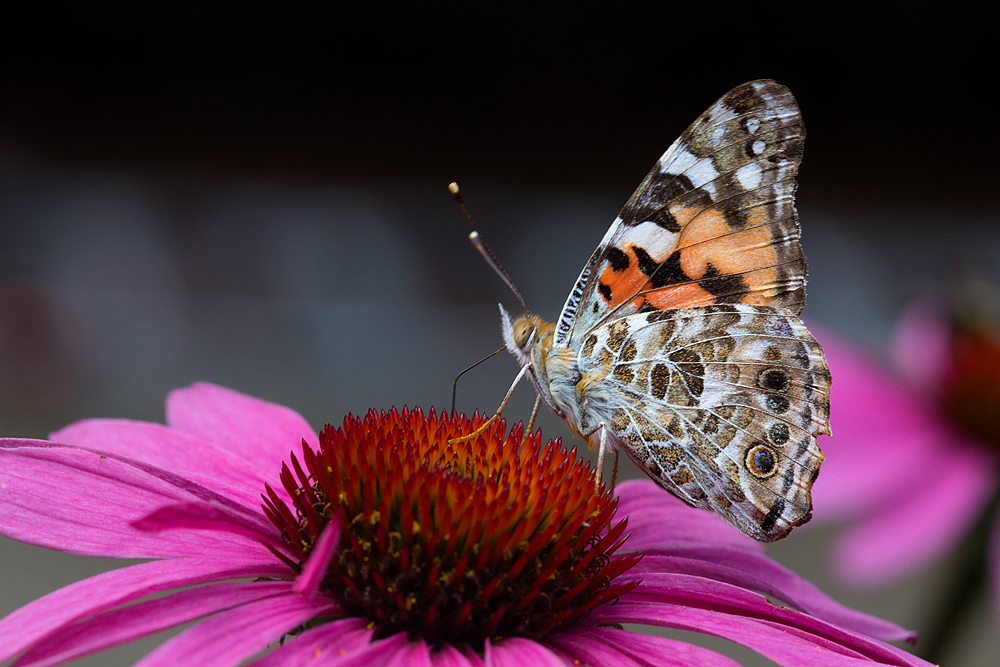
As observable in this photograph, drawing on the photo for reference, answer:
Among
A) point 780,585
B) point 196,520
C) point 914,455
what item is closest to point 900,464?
point 914,455

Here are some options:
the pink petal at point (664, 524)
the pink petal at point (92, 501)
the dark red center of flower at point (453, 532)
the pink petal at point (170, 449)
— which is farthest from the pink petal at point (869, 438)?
the pink petal at point (92, 501)

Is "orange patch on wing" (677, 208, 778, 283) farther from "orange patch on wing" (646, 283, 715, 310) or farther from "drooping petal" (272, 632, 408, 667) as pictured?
"drooping petal" (272, 632, 408, 667)

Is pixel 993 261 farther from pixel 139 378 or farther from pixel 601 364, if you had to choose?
pixel 601 364

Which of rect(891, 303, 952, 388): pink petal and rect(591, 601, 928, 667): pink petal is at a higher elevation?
rect(591, 601, 928, 667): pink petal

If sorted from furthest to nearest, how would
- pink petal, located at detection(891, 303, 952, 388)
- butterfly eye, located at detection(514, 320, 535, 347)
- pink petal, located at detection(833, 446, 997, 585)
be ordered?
pink petal, located at detection(891, 303, 952, 388)
pink petal, located at detection(833, 446, 997, 585)
butterfly eye, located at detection(514, 320, 535, 347)

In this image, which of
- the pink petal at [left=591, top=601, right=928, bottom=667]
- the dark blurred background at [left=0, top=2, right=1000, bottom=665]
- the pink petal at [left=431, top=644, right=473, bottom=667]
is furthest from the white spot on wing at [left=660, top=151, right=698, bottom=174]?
the dark blurred background at [left=0, top=2, right=1000, bottom=665]

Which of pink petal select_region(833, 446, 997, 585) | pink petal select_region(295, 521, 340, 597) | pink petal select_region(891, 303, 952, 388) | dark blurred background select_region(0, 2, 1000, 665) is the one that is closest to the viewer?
pink petal select_region(295, 521, 340, 597)

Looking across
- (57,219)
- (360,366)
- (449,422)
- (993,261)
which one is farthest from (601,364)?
(993,261)
